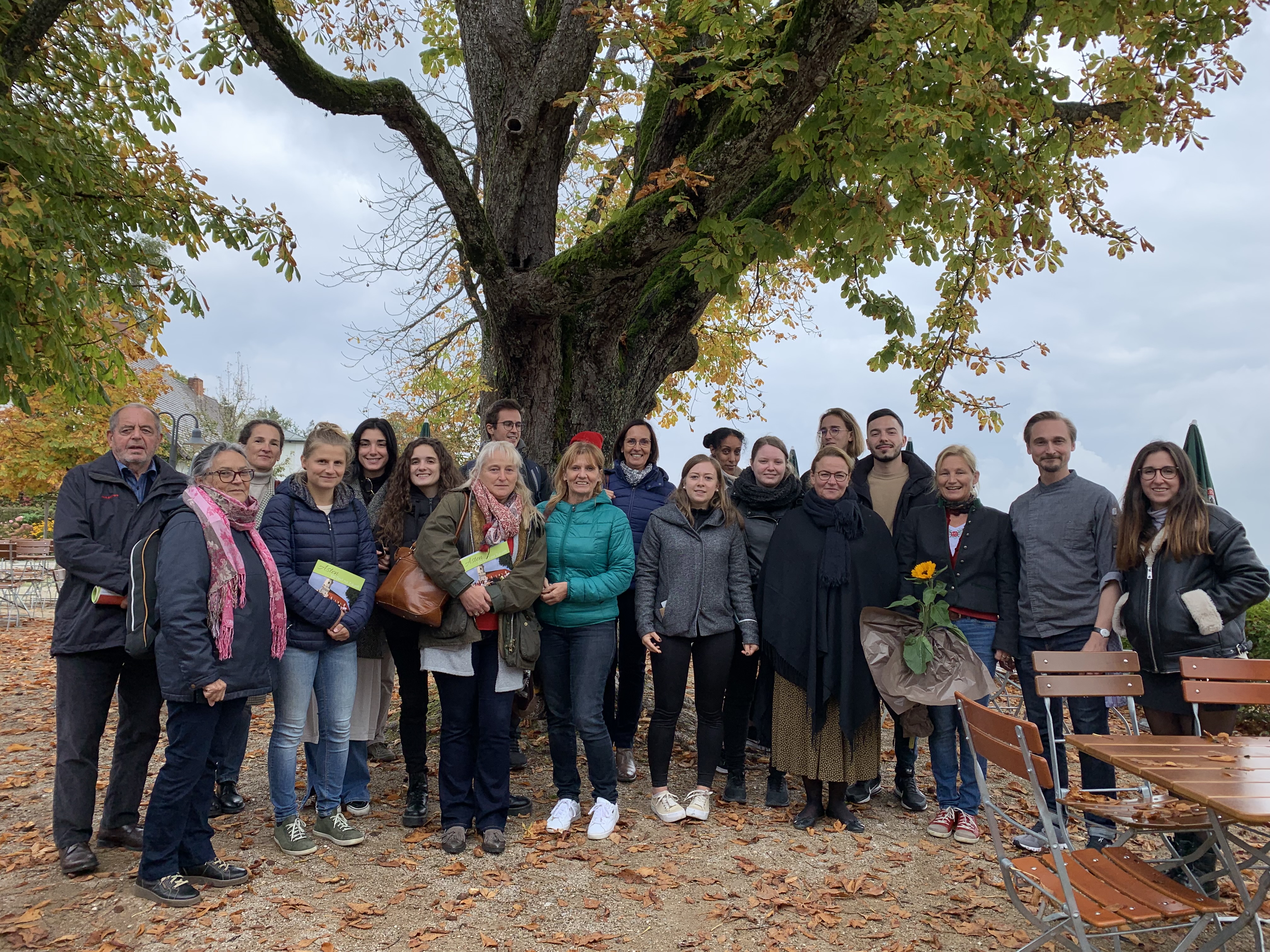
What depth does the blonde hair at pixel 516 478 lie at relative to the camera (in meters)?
4.93

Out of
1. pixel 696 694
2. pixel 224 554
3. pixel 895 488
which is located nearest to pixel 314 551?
pixel 224 554

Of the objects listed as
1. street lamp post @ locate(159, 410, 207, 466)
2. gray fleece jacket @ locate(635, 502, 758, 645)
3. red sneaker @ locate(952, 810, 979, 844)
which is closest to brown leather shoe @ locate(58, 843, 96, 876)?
street lamp post @ locate(159, 410, 207, 466)

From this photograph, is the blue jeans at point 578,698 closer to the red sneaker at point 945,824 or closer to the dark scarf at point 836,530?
the dark scarf at point 836,530

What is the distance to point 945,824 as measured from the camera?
200 inches

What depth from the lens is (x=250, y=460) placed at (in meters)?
5.29

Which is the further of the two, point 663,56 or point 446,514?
point 663,56

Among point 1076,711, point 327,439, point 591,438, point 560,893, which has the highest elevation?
point 591,438

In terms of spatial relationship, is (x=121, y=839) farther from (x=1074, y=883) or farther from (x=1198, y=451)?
(x=1198, y=451)

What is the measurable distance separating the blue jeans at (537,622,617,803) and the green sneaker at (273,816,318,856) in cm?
142

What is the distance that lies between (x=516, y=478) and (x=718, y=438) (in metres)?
2.03

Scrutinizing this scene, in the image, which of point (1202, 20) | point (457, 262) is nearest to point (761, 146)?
point (1202, 20)

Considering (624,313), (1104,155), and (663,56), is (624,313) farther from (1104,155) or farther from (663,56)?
(1104,155)

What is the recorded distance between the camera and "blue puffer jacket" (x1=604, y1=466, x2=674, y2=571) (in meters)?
5.71

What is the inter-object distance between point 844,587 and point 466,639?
7.52ft
